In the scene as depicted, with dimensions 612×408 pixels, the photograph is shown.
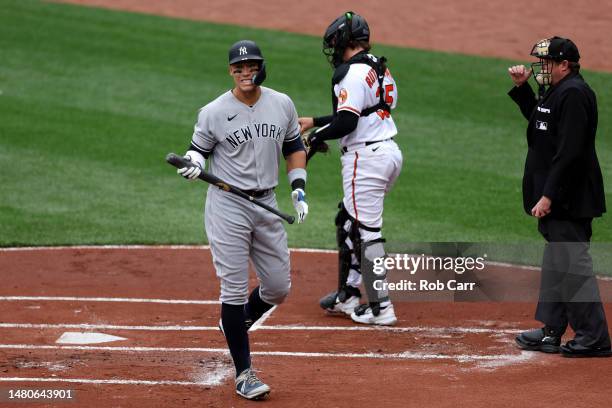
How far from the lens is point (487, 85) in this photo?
1739cm

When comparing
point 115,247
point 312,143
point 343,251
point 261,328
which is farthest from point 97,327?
point 115,247

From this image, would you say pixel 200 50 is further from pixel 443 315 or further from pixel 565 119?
pixel 565 119

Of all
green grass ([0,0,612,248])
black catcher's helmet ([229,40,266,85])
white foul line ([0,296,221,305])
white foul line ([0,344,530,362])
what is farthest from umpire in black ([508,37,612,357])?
green grass ([0,0,612,248])

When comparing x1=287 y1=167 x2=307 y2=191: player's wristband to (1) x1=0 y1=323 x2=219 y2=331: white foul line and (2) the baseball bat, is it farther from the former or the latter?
(1) x1=0 y1=323 x2=219 y2=331: white foul line

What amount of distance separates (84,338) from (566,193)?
11.4 feet

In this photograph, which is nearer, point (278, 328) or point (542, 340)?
point (542, 340)

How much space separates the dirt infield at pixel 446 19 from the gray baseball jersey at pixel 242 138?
1320cm

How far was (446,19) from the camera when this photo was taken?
2125 centimetres

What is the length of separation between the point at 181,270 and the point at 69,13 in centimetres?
1281

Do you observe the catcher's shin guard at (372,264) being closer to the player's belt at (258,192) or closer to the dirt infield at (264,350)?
the dirt infield at (264,350)

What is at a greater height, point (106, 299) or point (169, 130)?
point (169, 130)

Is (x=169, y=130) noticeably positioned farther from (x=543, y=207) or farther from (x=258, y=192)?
(x=543, y=207)

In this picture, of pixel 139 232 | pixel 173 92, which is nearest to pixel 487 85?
pixel 173 92

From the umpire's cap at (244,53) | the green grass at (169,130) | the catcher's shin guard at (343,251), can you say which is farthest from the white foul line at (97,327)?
the green grass at (169,130)
